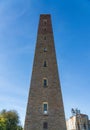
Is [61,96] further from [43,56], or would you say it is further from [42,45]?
[42,45]

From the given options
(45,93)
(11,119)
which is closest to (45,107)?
(45,93)

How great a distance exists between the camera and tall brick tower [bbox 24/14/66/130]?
816 inches

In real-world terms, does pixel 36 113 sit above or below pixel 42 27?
below

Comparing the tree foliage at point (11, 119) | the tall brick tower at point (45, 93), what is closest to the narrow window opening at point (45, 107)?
the tall brick tower at point (45, 93)

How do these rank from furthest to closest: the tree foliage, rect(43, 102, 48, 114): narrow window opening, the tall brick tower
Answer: the tree foliage
rect(43, 102, 48, 114): narrow window opening
the tall brick tower

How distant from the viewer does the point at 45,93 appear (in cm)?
2275

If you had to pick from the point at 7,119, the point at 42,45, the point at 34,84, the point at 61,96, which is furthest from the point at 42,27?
the point at 7,119

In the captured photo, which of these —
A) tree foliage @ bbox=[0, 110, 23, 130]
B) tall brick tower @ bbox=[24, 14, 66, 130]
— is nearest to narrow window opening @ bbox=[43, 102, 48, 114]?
tall brick tower @ bbox=[24, 14, 66, 130]

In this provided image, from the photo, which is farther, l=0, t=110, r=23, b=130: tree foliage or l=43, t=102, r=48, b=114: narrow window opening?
l=0, t=110, r=23, b=130: tree foliage

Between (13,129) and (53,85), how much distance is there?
89.7 feet

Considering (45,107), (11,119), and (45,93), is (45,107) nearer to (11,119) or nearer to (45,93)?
(45,93)

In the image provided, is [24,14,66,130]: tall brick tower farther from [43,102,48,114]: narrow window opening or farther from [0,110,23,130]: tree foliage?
[0,110,23,130]: tree foliage

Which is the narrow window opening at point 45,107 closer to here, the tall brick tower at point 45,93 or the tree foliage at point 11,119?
the tall brick tower at point 45,93

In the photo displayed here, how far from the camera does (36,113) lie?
21.3 metres
